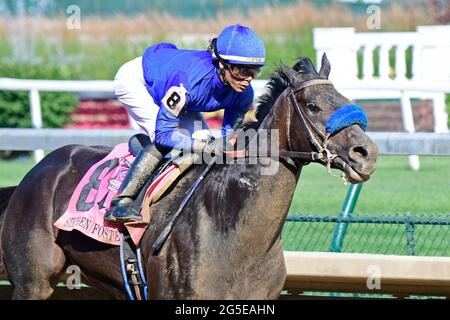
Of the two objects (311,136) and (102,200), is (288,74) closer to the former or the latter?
(311,136)

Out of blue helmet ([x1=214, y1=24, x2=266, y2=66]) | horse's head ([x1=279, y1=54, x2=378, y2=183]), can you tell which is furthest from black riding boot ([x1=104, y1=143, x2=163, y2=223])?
horse's head ([x1=279, y1=54, x2=378, y2=183])

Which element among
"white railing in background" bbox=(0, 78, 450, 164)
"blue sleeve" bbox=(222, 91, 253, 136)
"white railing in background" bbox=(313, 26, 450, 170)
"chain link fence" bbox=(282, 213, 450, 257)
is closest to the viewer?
"blue sleeve" bbox=(222, 91, 253, 136)

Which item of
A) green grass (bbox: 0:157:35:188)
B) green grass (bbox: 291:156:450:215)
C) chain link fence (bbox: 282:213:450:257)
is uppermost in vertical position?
chain link fence (bbox: 282:213:450:257)

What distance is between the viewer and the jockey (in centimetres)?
536

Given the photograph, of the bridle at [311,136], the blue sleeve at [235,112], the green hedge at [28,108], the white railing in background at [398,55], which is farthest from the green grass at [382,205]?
the green hedge at [28,108]

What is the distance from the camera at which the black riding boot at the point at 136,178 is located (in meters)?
5.62

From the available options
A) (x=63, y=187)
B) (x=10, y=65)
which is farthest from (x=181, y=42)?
(x=63, y=187)

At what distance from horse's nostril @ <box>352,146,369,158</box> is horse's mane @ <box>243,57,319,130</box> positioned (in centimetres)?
54

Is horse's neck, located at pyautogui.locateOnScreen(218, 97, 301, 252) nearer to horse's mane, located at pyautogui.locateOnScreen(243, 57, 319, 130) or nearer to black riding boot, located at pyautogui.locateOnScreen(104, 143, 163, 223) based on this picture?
horse's mane, located at pyautogui.locateOnScreen(243, 57, 319, 130)

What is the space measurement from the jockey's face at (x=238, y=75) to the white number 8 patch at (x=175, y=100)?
224 millimetres

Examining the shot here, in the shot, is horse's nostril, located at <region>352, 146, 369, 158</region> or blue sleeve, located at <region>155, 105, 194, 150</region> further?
blue sleeve, located at <region>155, 105, 194, 150</region>

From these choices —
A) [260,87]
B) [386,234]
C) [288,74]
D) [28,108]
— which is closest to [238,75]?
[288,74]

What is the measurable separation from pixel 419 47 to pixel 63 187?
6873 mm

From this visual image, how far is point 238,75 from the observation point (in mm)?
5383
